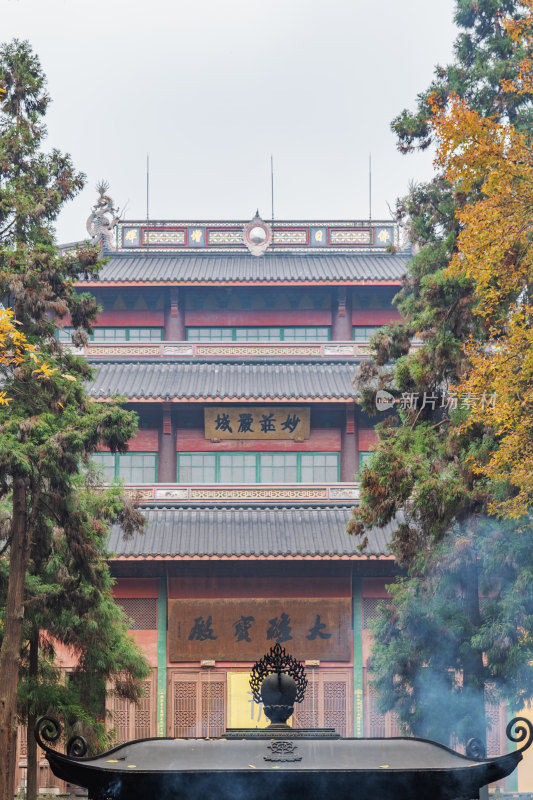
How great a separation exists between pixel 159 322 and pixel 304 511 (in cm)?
564

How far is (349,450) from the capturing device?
2048 centimetres

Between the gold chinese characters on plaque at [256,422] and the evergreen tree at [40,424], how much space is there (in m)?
7.58

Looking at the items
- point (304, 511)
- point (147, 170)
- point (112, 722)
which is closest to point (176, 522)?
point (304, 511)

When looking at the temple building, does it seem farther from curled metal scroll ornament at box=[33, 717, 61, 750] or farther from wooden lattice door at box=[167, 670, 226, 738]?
curled metal scroll ornament at box=[33, 717, 61, 750]

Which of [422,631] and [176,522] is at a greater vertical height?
[176,522]

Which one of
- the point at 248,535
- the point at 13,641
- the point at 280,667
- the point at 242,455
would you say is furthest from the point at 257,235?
the point at 280,667

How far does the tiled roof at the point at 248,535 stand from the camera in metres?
18.1

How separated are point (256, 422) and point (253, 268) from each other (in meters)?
3.79

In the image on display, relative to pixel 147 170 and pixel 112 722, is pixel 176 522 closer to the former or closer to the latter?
pixel 112 722

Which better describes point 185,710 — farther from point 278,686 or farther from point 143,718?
point 278,686

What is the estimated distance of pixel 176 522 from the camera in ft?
63.0

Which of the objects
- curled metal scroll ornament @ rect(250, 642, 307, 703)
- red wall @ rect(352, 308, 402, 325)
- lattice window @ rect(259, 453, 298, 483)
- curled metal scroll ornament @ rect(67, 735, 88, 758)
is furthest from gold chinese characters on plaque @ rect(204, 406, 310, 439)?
curled metal scroll ornament @ rect(67, 735, 88, 758)

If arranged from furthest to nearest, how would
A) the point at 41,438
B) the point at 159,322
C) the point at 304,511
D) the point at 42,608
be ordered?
1. the point at 159,322
2. the point at 304,511
3. the point at 42,608
4. the point at 41,438

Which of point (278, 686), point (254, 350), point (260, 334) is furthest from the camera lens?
point (260, 334)
